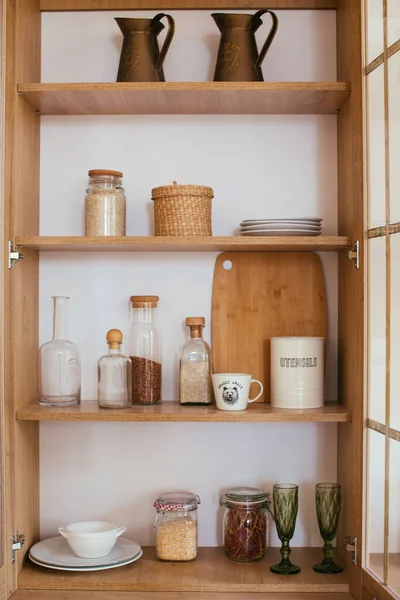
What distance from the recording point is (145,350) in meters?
2.36

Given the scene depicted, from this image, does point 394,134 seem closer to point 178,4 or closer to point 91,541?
point 178,4

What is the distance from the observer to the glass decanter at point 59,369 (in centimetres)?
231

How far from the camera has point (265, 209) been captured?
2.45 meters

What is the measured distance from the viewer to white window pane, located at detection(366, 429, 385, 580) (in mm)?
1919

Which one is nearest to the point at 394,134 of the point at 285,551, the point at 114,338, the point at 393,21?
the point at 393,21

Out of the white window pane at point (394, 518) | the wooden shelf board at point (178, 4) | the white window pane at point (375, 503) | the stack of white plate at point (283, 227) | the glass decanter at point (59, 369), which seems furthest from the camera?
the wooden shelf board at point (178, 4)

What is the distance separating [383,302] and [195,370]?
638 mm

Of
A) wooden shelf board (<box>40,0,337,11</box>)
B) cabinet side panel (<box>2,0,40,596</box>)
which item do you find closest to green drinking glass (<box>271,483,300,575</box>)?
cabinet side panel (<box>2,0,40,596</box>)

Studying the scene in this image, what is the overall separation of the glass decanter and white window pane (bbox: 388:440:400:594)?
3.10 feet

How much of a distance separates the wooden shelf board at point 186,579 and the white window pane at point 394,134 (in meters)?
1.01

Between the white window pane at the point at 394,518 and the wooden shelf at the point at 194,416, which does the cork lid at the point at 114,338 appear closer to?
the wooden shelf at the point at 194,416

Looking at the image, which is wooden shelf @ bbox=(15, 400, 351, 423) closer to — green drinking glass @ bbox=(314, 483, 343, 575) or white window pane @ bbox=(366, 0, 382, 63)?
green drinking glass @ bbox=(314, 483, 343, 575)

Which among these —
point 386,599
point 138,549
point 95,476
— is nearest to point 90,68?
point 95,476

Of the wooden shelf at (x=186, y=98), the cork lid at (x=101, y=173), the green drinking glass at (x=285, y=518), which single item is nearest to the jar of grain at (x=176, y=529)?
the green drinking glass at (x=285, y=518)
